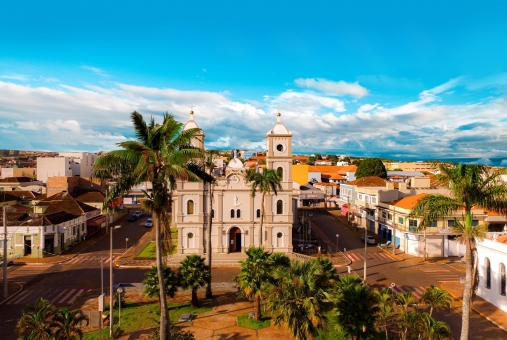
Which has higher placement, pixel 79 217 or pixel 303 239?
pixel 79 217

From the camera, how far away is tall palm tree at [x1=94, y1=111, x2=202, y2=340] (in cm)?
1577

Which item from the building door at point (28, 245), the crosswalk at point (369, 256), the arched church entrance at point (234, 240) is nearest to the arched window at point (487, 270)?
the crosswalk at point (369, 256)

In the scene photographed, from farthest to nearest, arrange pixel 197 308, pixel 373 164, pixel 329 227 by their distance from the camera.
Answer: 1. pixel 373 164
2. pixel 329 227
3. pixel 197 308

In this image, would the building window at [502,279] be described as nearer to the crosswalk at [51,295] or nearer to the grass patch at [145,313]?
the grass patch at [145,313]

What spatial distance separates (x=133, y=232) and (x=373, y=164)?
73059 millimetres

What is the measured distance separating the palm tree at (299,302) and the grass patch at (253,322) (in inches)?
220

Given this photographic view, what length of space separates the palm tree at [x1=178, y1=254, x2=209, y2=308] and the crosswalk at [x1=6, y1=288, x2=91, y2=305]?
10.7 meters

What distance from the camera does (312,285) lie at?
18.2 metres

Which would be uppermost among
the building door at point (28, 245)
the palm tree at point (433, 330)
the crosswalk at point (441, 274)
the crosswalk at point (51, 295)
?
the palm tree at point (433, 330)

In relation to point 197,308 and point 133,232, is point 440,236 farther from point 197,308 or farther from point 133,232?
point 133,232

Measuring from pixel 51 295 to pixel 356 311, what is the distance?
2606 centimetres

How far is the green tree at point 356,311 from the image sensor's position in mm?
18391

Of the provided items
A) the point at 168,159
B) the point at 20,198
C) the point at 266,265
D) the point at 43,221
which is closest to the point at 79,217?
the point at 43,221

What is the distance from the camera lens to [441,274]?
3662 cm
